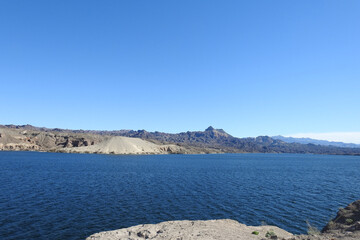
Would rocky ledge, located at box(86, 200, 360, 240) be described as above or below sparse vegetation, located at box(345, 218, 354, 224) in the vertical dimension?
below

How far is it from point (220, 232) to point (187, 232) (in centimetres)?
329

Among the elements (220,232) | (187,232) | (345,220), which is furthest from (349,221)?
(187,232)

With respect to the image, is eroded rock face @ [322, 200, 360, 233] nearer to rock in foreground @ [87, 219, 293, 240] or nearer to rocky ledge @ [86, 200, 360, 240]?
rocky ledge @ [86, 200, 360, 240]

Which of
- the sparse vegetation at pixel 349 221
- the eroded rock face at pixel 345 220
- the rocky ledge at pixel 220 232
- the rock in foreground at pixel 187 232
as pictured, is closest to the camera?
the rocky ledge at pixel 220 232

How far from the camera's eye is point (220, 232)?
22.0 meters

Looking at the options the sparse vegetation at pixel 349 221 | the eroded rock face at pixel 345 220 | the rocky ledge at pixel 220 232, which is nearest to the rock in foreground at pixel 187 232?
the rocky ledge at pixel 220 232

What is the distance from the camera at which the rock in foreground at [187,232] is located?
67.9 feet

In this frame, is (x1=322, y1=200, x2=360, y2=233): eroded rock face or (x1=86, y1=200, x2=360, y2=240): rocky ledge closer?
(x1=86, y1=200, x2=360, y2=240): rocky ledge

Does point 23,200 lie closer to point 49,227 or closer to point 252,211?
point 49,227

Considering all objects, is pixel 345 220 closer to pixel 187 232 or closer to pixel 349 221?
pixel 349 221

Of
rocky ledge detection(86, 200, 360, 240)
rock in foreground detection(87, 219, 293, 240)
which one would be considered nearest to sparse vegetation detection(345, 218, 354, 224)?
rocky ledge detection(86, 200, 360, 240)

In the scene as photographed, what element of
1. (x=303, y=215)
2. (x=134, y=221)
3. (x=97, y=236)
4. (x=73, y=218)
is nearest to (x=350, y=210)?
(x=303, y=215)

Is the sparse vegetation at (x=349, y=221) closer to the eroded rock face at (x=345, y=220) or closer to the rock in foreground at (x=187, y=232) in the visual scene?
the eroded rock face at (x=345, y=220)

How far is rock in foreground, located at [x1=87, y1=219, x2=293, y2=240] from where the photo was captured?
20703 millimetres
